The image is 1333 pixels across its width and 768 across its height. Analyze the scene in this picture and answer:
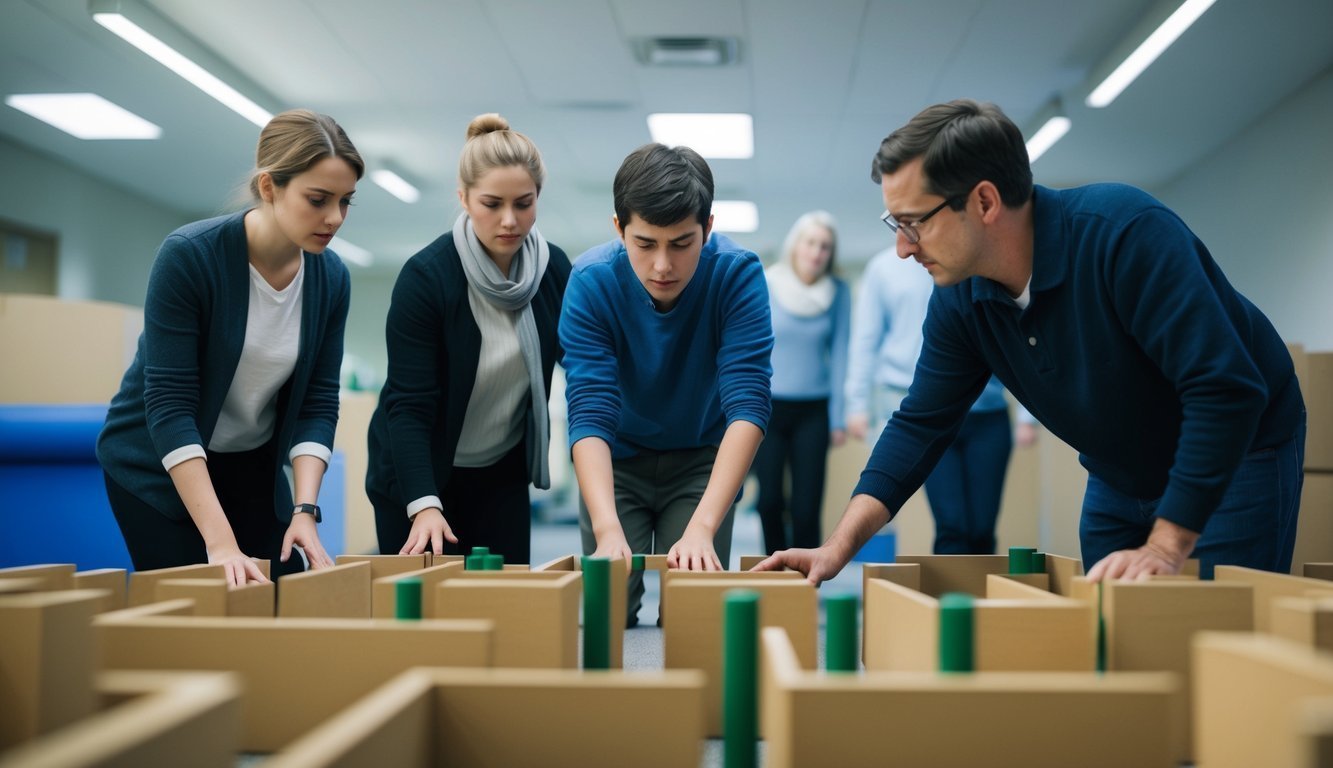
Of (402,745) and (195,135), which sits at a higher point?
(195,135)

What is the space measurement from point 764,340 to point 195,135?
4820mm

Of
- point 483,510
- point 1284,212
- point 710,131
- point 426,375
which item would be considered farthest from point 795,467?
point 1284,212

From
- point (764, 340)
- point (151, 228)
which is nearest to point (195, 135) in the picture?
point (151, 228)

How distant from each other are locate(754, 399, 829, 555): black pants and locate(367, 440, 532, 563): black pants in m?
1.33

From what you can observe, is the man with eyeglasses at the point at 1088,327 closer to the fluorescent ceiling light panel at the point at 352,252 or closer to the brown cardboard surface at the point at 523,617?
the brown cardboard surface at the point at 523,617

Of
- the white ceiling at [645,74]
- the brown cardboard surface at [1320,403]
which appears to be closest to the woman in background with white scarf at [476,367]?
the white ceiling at [645,74]

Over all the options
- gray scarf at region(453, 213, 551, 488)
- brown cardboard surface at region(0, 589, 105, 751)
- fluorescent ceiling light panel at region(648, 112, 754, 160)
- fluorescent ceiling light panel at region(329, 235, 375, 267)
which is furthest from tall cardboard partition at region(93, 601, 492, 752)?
fluorescent ceiling light panel at region(329, 235, 375, 267)

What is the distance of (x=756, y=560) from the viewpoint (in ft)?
3.84

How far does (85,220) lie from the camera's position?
247 inches

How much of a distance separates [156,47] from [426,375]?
3265mm

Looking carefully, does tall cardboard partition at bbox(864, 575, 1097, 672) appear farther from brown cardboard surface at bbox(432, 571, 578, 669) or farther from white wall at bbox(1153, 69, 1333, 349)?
white wall at bbox(1153, 69, 1333, 349)

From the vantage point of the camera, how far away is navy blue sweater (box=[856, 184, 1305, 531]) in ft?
3.34

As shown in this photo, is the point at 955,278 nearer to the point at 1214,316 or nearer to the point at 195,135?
the point at 1214,316

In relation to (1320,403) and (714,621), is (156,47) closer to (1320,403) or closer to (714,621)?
(714,621)
